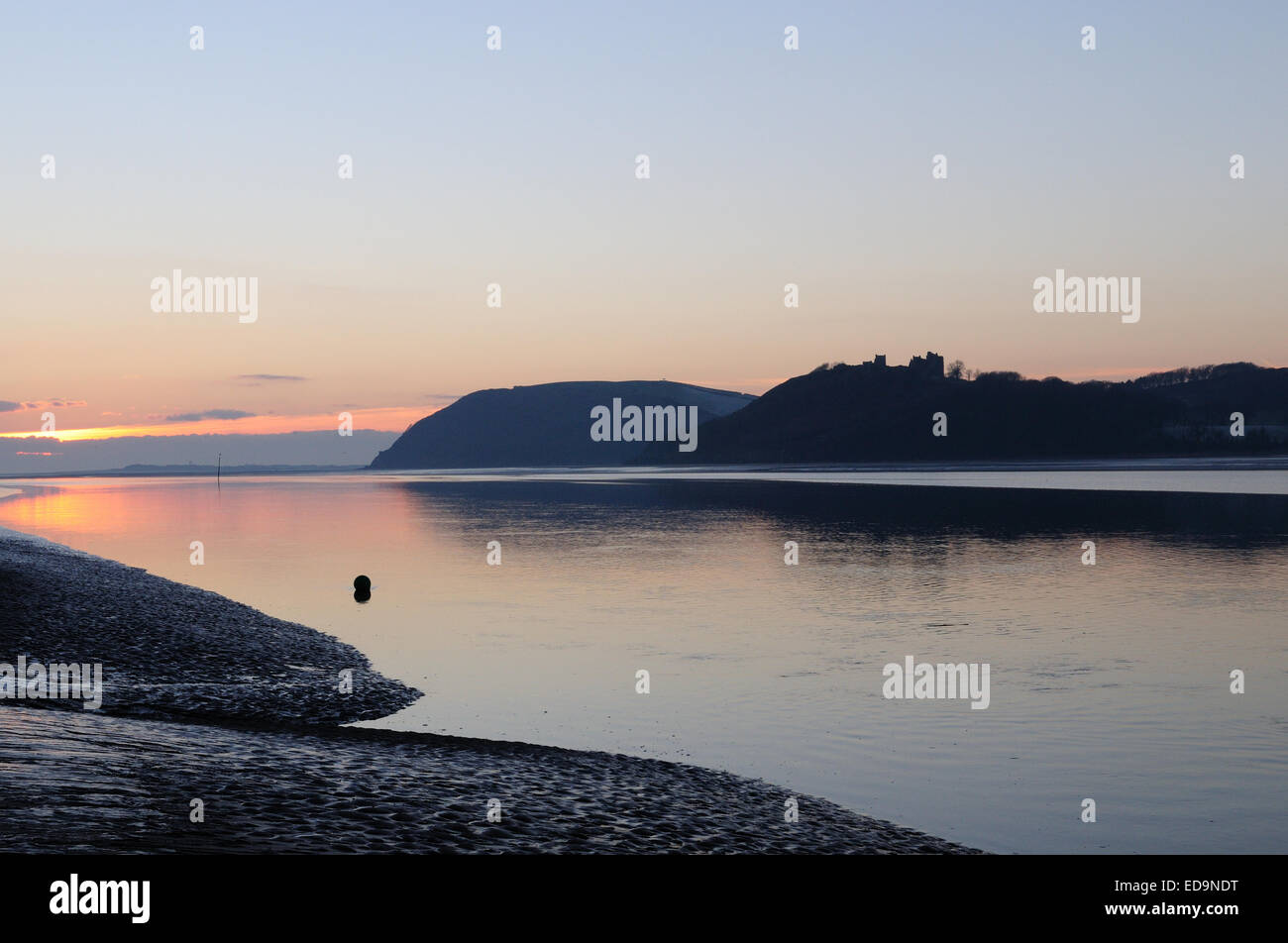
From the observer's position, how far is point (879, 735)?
2097cm

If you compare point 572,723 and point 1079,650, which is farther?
point 1079,650

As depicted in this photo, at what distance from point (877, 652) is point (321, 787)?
18414 mm

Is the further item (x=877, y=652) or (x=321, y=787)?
(x=877, y=652)

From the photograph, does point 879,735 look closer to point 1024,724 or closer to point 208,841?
point 1024,724

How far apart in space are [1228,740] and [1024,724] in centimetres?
359

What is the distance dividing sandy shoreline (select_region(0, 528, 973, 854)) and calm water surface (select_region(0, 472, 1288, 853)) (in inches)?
65.4

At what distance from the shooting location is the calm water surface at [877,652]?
1730 centimetres

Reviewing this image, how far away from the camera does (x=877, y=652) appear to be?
29812 mm

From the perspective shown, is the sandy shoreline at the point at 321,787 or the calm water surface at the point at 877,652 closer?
the sandy shoreline at the point at 321,787

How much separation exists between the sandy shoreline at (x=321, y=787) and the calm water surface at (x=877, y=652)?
1661 millimetres

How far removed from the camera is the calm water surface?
17.3 meters

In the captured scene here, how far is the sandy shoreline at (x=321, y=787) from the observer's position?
12.4 meters

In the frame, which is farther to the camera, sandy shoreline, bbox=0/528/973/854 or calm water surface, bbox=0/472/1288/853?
calm water surface, bbox=0/472/1288/853
